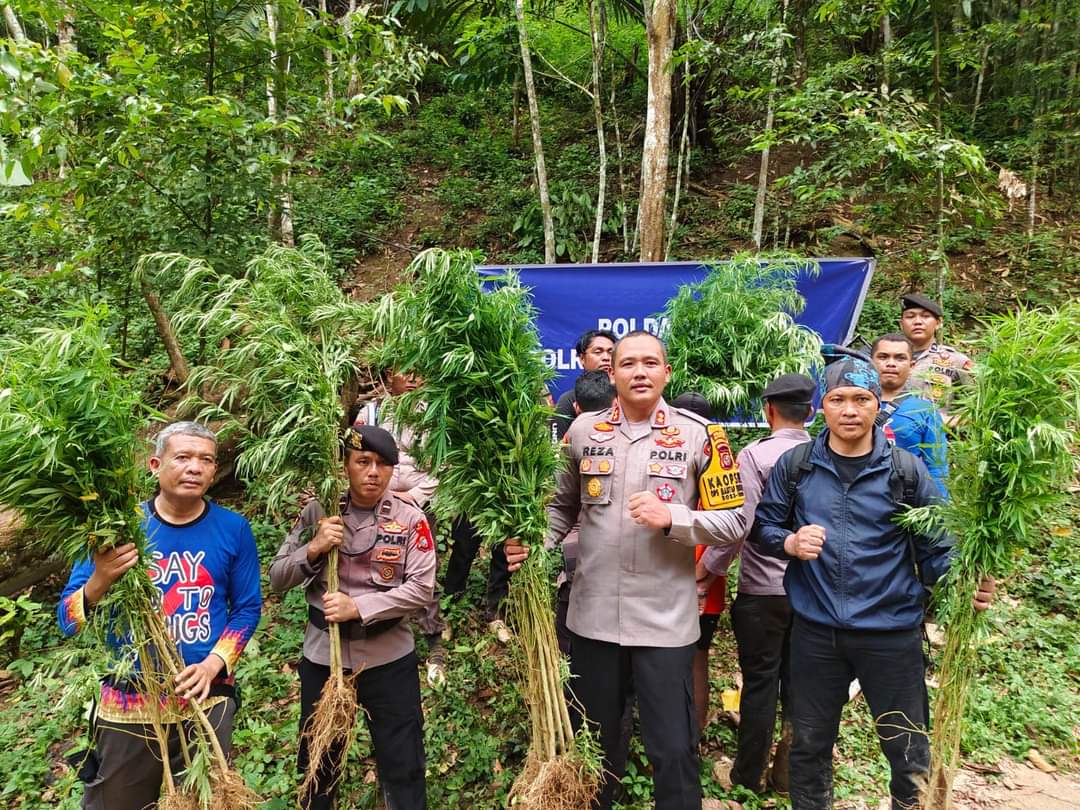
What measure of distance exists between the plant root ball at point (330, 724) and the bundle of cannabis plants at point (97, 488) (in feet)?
0.88

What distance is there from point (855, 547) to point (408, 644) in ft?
6.35

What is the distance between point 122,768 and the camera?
2352mm

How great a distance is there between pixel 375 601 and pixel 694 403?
187 centimetres

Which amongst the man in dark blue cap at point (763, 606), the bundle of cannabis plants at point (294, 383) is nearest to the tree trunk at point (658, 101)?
the man in dark blue cap at point (763, 606)

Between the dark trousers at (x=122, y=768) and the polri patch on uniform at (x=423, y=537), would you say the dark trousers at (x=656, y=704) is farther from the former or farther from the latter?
the dark trousers at (x=122, y=768)

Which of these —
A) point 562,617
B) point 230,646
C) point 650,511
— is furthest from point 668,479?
point 230,646

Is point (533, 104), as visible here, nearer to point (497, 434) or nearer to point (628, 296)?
point (628, 296)

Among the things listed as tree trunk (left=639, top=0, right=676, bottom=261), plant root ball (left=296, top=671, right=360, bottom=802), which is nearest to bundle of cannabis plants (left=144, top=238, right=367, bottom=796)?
plant root ball (left=296, top=671, right=360, bottom=802)

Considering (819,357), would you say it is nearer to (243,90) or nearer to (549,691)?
(549,691)

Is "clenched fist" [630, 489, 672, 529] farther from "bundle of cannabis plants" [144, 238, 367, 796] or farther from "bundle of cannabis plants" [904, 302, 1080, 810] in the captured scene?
"bundle of cannabis plants" [144, 238, 367, 796]

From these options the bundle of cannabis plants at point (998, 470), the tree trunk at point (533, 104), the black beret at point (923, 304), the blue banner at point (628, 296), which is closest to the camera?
the bundle of cannabis plants at point (998, 470)

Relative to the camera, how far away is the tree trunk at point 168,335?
522 centimetres

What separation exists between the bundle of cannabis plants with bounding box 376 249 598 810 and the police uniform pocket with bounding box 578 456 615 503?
7.6 inches

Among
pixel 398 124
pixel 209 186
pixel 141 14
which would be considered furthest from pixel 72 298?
pixel 398 124
